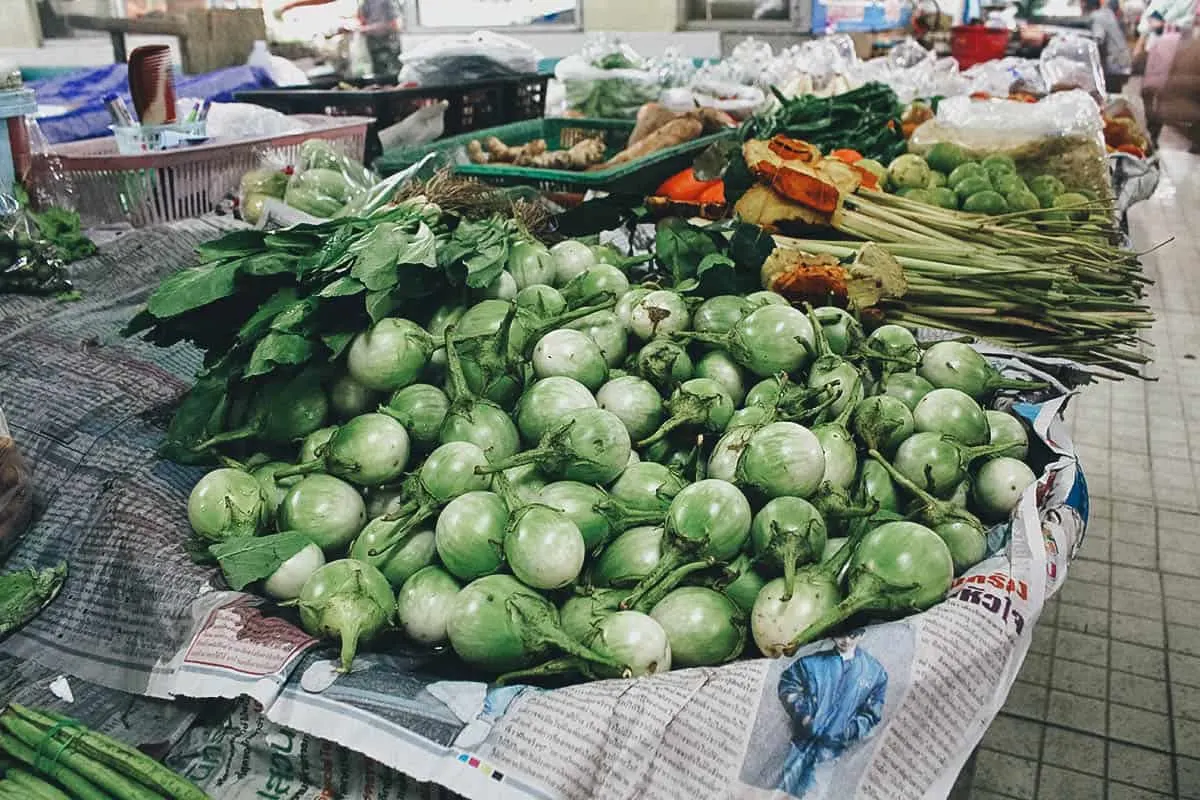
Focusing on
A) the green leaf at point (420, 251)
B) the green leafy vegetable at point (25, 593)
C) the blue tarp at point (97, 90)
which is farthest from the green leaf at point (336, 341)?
the blue tarp at point (97, 90)

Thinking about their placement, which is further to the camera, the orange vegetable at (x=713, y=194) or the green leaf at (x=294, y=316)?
the orange vegetable at (x=713, y=194)

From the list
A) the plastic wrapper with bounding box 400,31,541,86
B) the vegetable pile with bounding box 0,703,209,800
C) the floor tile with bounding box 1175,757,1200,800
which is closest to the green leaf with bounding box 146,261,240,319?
the vegetable pile with bounding box 0,703,209,800

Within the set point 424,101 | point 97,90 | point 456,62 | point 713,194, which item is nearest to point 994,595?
point 713,194

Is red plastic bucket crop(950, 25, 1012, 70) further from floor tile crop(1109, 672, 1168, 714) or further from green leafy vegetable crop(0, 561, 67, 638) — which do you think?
Answer: green leafy vegetable crop(0, 561, 67, 638)

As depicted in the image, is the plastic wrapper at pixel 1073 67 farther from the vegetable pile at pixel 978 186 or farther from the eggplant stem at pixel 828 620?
the eggplant stem at pixel 828 620

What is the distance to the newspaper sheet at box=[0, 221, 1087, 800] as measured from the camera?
95 cm

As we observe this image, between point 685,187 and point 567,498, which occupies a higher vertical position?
point 685,187

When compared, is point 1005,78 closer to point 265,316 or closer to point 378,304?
point 378,304

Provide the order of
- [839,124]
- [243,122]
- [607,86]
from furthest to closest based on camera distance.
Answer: [607,86]
[839,124]
[243,122]

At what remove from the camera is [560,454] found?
48.6 inches

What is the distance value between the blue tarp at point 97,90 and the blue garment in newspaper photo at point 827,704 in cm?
400

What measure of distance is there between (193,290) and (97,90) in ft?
13.3

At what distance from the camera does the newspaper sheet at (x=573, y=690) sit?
948 millimetres

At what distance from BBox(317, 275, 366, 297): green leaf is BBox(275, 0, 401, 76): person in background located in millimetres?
5178
